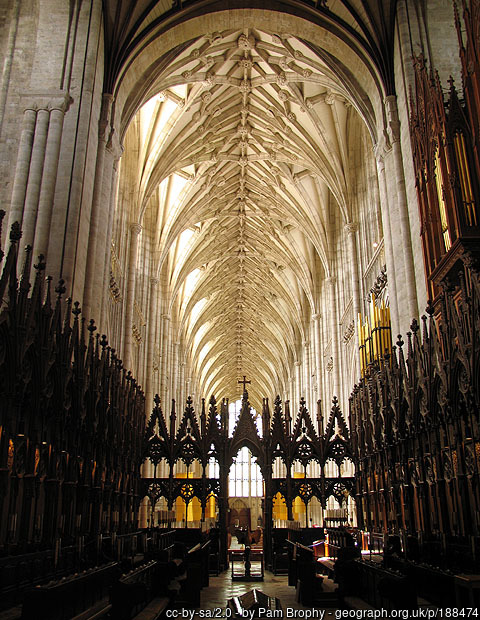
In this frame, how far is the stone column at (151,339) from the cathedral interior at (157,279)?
0.32ft

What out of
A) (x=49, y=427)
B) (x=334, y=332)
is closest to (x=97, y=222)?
(x=49, y=427)

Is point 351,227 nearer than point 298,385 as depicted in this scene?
Yes

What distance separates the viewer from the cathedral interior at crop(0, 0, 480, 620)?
7.90 metres

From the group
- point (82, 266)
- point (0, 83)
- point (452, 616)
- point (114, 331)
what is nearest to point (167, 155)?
point (114, 331)

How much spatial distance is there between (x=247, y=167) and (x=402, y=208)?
1408cm

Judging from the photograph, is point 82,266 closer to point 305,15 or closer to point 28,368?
point 28,368

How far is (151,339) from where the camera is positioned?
2534cm

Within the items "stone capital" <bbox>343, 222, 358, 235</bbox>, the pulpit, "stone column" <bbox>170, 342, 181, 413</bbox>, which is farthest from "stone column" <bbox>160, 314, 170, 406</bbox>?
the pulpit

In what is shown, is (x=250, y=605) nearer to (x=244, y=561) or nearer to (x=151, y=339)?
(x=244, y=561)

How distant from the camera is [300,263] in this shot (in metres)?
30.5

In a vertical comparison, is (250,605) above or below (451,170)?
below

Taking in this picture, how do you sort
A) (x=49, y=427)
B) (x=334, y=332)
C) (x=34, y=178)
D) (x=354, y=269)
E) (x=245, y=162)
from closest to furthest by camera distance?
(x=49, y=427) → (x=34, y=178) → (x=354, y=269) → (x=334, y=332) → (x=245, y=162)

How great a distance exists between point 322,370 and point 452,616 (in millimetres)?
23270

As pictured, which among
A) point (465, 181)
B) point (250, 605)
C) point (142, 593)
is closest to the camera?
point (250, 605)
